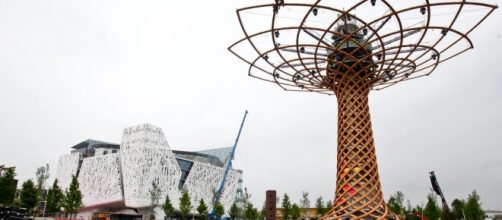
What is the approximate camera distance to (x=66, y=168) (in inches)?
3199

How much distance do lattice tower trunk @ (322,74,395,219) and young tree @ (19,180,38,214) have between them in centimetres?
3565

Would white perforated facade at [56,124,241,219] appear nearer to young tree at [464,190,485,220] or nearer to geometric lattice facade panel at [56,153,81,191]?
geometric lattice facade panel at [56,153,81,191]

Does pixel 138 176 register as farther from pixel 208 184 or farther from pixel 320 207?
pixel 320 207

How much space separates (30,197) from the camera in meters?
41.8

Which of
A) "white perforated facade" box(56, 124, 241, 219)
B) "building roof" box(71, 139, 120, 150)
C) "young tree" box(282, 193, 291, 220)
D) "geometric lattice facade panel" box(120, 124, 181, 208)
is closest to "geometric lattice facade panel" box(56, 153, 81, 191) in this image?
"white perforated facade" box(56, 124, 241, 219)

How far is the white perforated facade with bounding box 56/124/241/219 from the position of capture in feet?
213

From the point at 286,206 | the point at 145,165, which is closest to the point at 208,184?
the point at 145,165

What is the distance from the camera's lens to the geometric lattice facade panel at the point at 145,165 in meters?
64.1

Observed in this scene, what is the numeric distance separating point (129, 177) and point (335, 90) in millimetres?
51092

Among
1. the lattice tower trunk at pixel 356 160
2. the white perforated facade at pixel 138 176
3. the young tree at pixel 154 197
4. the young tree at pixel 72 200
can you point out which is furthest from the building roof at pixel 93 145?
the lattice tower trunk at pixel 356 160

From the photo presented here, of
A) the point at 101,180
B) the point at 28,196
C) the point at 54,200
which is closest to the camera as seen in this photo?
the point at 28,196

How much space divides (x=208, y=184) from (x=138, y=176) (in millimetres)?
17059

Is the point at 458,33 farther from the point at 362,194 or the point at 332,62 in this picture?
the point at 362,194

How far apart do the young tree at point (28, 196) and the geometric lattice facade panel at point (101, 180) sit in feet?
78.7
